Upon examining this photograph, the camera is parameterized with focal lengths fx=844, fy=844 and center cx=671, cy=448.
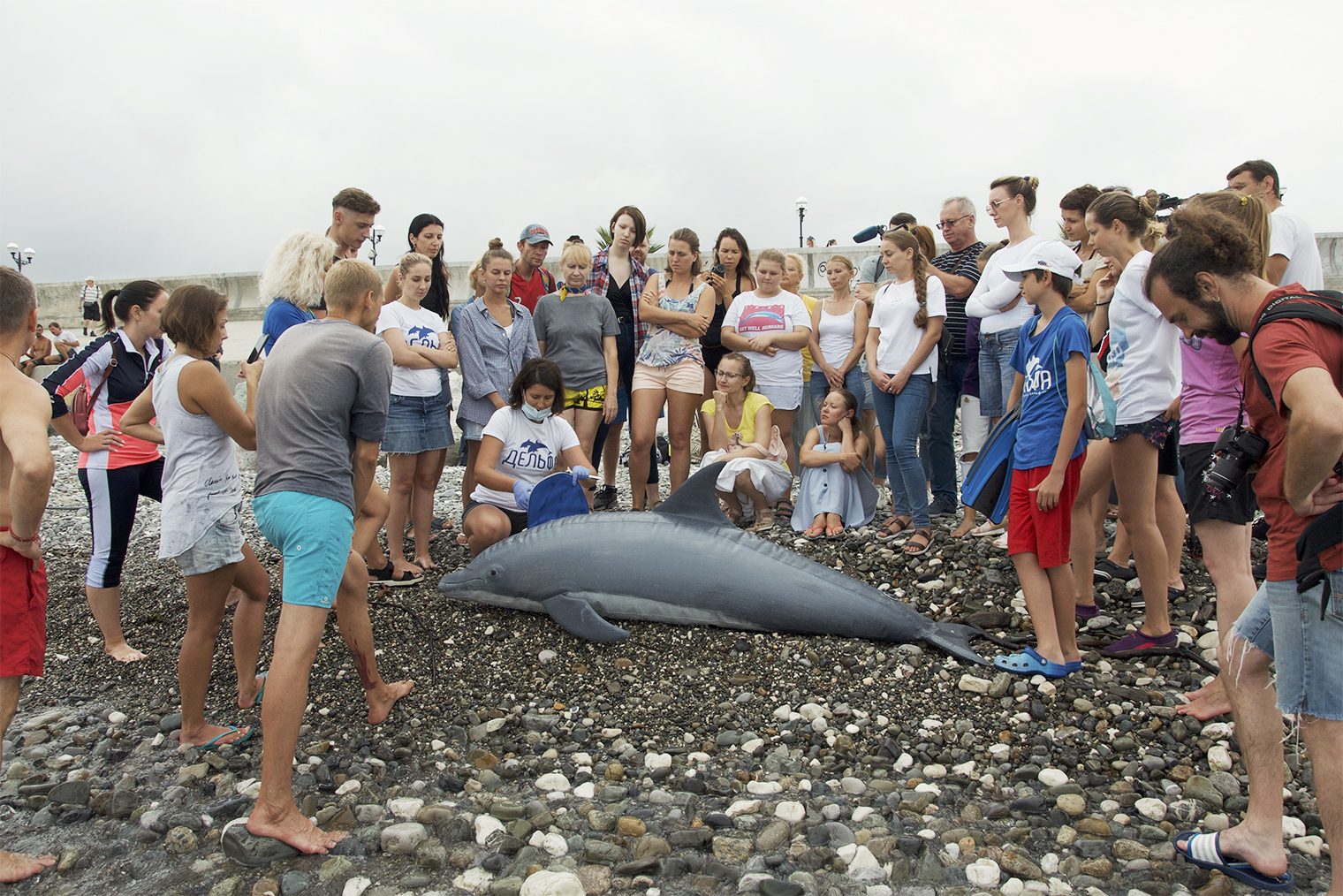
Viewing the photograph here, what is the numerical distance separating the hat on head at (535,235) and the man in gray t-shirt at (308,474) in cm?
375

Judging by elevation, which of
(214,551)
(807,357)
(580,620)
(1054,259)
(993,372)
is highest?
(1054,259)

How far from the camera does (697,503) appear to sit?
5059mm

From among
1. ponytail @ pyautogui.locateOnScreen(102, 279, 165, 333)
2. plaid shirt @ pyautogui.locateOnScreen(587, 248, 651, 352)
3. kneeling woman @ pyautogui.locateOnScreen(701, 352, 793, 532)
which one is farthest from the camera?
plaid shirt @ pyautogui.locateOnScreen(587, 248, 651, 352)

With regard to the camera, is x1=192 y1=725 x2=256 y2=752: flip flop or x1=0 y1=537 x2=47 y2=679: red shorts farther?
x1=192 y1=725 x2=256 y2=752: flip flop

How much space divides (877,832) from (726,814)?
0.58 m

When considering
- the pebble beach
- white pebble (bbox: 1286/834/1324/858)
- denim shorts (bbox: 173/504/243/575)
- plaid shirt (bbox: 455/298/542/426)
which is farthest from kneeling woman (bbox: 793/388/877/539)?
denim shorts (bbox: 173/504/243/575)

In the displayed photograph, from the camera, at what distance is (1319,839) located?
308 centimetres

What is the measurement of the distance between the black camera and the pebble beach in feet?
4.37

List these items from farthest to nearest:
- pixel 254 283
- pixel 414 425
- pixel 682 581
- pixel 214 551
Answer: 1. pixel 254 283
2. pixel 414 425
3. pixel 682 581
4. pixel 214 551

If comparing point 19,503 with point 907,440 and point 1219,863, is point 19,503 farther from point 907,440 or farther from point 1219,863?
point 907,440

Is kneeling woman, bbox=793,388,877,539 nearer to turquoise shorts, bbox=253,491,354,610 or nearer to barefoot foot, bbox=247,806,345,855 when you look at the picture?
turquoise shorts, bbox=253,491,354,610

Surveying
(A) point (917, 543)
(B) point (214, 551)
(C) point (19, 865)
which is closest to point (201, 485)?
(B) point (214, 551)

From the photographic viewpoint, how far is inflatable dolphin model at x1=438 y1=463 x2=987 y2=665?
15.5ft

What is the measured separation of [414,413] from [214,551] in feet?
7.69
